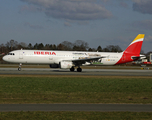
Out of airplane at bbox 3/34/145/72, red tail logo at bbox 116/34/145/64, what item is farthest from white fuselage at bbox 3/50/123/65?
red tail logo at bbox 116/34/145/64

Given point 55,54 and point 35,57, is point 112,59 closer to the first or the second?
point 55,54

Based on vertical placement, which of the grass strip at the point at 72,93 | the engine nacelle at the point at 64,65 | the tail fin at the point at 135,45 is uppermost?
the tail fin at the point at 135,45

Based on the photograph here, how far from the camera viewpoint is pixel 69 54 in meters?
43.1

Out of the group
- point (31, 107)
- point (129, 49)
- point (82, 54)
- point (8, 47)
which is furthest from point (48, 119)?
point (8, 47)

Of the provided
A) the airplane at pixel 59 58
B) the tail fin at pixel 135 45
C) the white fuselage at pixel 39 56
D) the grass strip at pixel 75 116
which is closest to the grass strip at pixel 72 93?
the grass strip at pixel 75 116

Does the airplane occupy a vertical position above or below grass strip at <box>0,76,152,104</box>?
above

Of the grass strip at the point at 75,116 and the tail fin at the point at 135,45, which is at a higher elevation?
the tail fin at the point at 135,45

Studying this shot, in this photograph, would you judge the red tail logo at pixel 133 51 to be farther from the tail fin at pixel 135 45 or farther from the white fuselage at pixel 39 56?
the white fuselage at pixel 39 56

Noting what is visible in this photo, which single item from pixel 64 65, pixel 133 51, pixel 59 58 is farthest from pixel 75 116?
pixel 133 51

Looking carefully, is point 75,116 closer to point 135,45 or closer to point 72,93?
point 72,93

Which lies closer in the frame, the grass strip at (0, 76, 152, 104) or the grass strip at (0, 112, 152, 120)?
the grass strip at (0, 112, 152, 120)

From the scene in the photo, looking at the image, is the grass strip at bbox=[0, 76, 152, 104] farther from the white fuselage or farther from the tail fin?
the tail fin

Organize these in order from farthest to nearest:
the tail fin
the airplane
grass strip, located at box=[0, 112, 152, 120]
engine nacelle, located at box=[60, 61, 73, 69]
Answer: the tail fin → the airplane → engine nacelle, located at box=[60, 61, 73, 69] → grass strip, located at box=[0, 112, 152, 120]

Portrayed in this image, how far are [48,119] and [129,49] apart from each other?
4122 cm
